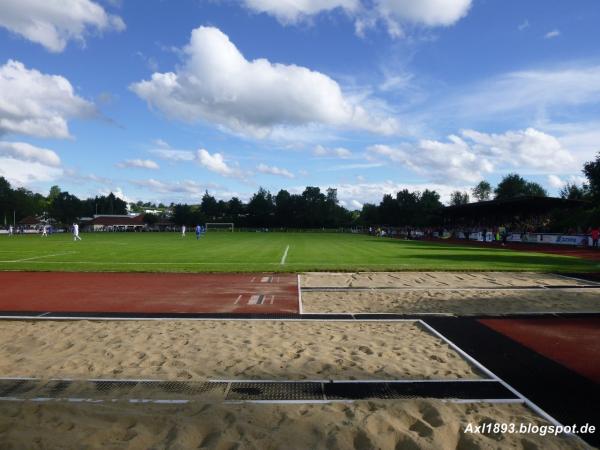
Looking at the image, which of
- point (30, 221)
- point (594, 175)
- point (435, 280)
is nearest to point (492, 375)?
point (435, 280)

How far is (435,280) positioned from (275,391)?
41.4 feet

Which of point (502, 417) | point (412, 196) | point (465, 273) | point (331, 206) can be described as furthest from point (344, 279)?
point (331, 206)

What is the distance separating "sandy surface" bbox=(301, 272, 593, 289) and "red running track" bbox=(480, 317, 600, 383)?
5.05 meters

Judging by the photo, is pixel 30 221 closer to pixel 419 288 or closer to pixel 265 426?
pixel 419 288

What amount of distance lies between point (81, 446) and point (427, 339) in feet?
20.7

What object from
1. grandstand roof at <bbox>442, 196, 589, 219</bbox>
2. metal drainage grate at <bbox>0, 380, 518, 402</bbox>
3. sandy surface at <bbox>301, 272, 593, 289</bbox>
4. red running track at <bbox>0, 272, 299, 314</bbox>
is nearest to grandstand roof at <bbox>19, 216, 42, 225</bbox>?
grandstand roof at <bbox>442, 196, 589, 219</bbox>

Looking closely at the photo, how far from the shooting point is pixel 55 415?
4.93 metres

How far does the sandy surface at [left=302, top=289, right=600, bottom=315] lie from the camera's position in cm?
1160

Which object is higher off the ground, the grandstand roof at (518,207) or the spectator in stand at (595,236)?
the grandstand roof at (518,207)

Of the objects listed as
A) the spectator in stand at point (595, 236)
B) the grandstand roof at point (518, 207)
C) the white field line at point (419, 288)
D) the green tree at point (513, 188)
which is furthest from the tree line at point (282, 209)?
the white field line at point (419, 288)

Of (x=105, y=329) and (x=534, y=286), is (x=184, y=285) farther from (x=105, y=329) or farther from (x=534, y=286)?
(x=534, y=286)

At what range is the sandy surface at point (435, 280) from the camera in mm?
15891

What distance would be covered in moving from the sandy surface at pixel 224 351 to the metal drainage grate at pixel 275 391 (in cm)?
33

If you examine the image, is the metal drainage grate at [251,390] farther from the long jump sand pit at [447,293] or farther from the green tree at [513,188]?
the green tree at [513,188]
